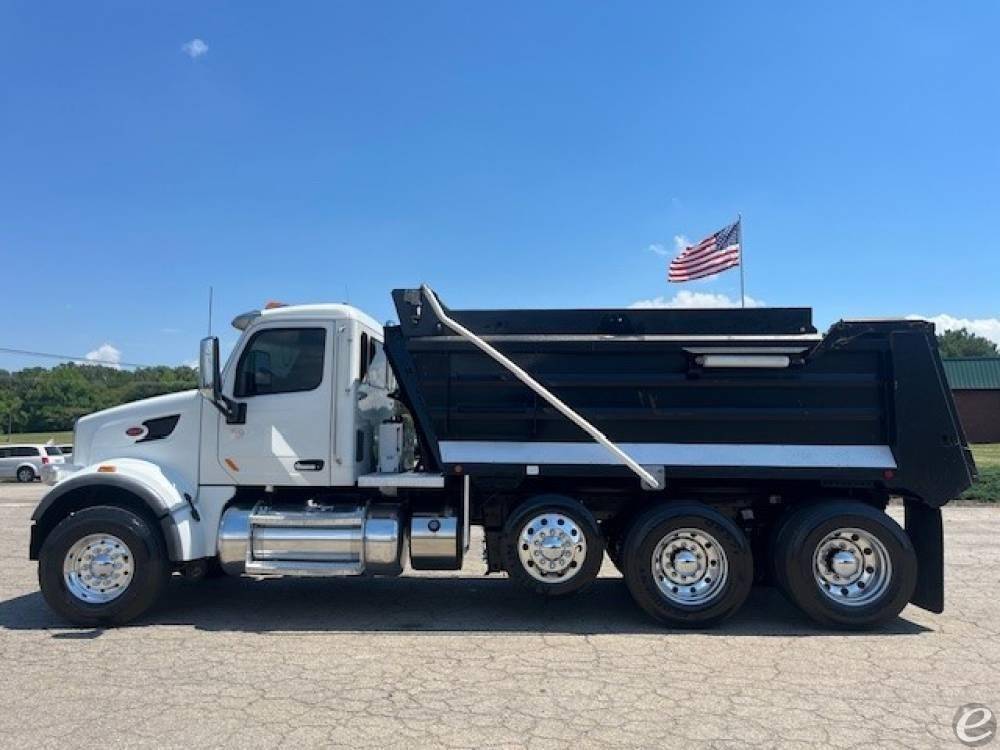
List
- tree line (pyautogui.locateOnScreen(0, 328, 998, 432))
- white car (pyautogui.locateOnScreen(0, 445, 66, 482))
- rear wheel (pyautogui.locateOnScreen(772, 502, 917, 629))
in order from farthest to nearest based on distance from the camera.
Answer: tree line (pyautogui.locateOnScreen(0, 328, 998, 432)), white car (pyautogui.locateOnScreen(0, 445, 66, 482)), rear wheel (pyautogui.locateOnScreen(772, 502, 917, 629))

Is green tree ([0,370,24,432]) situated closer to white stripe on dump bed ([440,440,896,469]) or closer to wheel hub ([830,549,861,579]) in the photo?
white stripe on dump bed ([440,440,896,469])

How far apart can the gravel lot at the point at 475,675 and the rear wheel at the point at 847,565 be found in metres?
0.23

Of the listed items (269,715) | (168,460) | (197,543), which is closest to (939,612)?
(269,715)

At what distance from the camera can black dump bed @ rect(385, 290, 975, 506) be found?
5895 millimetres

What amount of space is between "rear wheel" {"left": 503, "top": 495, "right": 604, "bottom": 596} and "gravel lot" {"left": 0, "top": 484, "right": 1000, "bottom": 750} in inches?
15.1

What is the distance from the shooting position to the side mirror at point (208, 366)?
229 inches

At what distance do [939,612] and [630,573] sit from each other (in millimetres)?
2554

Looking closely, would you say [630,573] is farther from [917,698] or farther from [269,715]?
[269,715]

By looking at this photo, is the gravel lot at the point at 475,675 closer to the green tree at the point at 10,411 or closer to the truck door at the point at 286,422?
the truck door at the point at 286,422

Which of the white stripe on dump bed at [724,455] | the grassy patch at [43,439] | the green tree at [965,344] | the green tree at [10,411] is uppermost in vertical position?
the green tree at [965,344]

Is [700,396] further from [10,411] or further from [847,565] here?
[10,411]

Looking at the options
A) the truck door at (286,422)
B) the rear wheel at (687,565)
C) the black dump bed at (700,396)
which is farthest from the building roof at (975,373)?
the truck door at (286,422)
